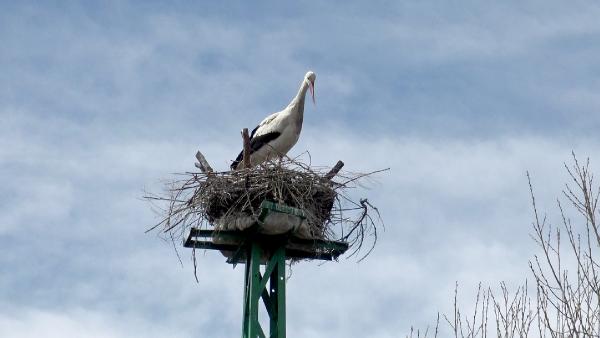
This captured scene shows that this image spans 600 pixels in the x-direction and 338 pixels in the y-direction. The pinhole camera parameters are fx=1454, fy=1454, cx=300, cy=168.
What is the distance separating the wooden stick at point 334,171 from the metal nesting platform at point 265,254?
2.86 ft

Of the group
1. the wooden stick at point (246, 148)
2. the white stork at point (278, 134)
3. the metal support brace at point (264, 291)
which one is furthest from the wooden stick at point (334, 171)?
the white stork at point (278, 134)

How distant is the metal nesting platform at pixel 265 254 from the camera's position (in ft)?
33.3

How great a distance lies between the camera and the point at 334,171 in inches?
464

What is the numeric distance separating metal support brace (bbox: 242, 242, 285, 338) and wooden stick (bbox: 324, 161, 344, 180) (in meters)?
1.30

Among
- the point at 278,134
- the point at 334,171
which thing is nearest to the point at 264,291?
the point at 334,171

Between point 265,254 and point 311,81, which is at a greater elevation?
point 311,81

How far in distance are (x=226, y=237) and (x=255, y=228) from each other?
29 cm

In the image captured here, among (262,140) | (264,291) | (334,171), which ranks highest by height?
(262,140)

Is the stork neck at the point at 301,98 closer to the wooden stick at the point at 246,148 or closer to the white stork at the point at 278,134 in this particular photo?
the white stork at the point at 278,134

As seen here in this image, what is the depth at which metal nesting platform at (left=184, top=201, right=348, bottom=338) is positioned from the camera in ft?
33.3

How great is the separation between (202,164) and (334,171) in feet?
3.52

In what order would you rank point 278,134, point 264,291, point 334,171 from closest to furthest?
1. point 264,291
2. point 334,171
3. point 278,134

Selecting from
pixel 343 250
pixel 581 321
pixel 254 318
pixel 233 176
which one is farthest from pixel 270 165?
pixel 581 321

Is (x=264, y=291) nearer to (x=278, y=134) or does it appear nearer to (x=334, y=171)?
(x=334, y=171)
